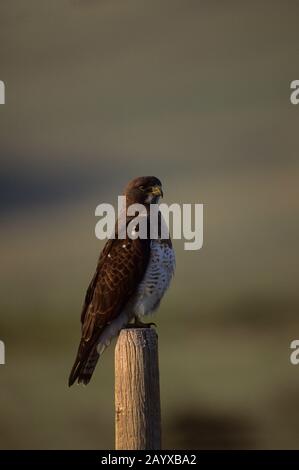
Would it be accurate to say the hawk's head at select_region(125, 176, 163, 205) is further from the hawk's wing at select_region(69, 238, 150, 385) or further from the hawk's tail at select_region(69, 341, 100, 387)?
the hawk's tail at select_region(69, 341, 100, 387)

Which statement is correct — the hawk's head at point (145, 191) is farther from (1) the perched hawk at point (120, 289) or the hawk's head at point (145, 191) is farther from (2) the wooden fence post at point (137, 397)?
(2) the wooden fence post at point (137, 397)

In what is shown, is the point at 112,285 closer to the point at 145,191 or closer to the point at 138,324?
the point at 138,324

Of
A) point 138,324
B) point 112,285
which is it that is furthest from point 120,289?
point 138,324

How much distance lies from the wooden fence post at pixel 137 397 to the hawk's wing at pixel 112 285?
55.5 inches

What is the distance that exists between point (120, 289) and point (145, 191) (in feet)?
3.60

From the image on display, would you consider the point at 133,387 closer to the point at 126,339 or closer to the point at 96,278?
the point at 126,339

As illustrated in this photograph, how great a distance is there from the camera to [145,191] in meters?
6.91

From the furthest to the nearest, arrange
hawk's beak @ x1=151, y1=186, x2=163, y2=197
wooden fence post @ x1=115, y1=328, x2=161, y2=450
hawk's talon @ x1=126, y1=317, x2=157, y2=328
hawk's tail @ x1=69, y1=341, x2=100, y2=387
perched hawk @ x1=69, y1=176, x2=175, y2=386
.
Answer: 1. hawk's beak @ x1=151, y1=186, x2=163, y2=197
2. hawk's talon @ x1=126, y1=317, x2=157, y2=328
3. perched hawk @ x1=69, y1=176, x2=175, y2=386
4. hawk's tail @ x1=69, y1=341, x2=100, y2=387
5. wooden fence post @ x1=115, y1=328, x2=161, y2=450

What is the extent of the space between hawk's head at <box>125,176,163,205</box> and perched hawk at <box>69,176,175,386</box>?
501mm

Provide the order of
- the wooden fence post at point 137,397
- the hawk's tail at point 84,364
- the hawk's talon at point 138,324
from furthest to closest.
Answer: the hawk's talon at point 138,324 < the hawk's tail at point 84,364 < the wooden fence post at point 137,397

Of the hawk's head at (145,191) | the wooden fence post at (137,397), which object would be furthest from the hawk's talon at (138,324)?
the wooden fence post at (137,397)

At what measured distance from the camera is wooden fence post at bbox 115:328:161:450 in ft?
15.1

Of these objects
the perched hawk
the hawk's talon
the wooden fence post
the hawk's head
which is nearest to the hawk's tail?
the perched hawk

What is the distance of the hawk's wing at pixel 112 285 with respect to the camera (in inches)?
245
